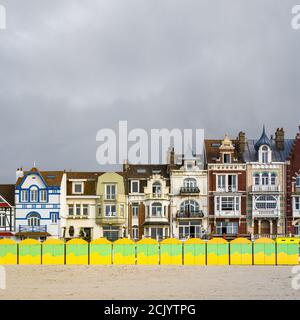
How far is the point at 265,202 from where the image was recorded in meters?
62.2

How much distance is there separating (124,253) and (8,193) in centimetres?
2538

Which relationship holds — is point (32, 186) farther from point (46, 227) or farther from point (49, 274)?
point (49, 274)

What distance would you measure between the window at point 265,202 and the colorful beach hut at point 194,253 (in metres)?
22.3

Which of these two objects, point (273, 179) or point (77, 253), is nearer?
point (77, 253)

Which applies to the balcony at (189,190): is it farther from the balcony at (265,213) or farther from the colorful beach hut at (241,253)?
the colorful beach hut at (241,253)

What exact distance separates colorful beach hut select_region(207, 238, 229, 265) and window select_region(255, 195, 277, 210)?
21924 mm

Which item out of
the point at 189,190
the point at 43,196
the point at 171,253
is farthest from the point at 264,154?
the point at 171,253

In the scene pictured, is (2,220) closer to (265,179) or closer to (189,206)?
(189,206)

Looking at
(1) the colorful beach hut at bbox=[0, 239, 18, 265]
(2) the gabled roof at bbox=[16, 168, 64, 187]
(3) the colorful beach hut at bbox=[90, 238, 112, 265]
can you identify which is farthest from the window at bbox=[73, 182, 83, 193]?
(3) the colorful beach hut at bbox=[90, 238, 112, 265]

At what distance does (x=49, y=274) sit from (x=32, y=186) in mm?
28311

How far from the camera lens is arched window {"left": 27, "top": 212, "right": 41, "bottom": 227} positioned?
62.1 metres

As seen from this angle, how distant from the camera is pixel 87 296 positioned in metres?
26.0

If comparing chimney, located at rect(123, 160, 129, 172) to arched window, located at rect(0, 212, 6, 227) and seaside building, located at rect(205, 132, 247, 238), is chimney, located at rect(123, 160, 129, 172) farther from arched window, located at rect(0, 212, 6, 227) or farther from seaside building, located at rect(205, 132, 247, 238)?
arched window, located at rect(0, 212, 6, 227)

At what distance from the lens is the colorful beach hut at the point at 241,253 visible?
40906 millimetres
